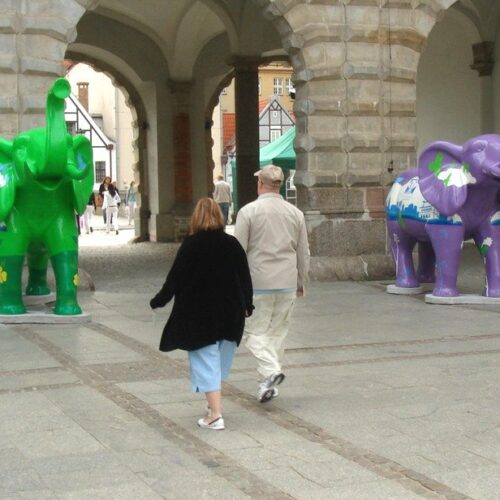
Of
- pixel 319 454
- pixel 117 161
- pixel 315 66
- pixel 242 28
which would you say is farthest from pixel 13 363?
pixel 117 161

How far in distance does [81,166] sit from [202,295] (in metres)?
4.58

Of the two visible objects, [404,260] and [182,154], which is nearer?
[404,260]

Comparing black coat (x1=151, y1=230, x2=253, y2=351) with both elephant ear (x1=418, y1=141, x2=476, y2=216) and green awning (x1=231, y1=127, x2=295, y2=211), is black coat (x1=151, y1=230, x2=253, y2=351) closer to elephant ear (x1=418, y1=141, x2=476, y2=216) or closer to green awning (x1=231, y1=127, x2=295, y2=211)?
elephant ear (x1=418, y1=141, x2=476, y2=216)

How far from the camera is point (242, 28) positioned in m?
21.6

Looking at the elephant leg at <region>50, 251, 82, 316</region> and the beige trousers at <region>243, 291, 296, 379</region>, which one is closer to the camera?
the beige trousers at <region>243, 291, 296, 379</region>

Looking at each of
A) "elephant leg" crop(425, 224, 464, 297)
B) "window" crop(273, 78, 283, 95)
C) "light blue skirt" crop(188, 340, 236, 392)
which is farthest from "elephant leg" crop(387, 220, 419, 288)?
"window" crop(273, 78, 283, 95)

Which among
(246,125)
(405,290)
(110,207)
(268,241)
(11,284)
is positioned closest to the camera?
(268,241)

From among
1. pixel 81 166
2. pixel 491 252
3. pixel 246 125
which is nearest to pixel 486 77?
pixel 246 125

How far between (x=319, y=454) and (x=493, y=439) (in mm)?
1033

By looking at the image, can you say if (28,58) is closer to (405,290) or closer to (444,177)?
(444,177)

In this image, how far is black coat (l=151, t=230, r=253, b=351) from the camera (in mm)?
6590

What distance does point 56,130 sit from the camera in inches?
405

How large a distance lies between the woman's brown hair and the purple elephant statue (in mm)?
5922

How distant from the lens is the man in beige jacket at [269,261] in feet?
24.0
